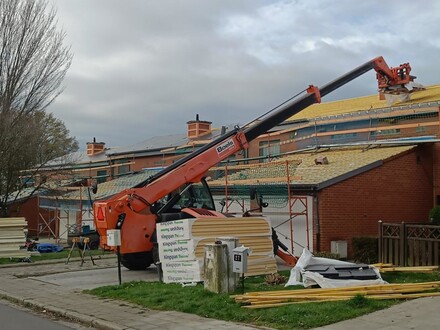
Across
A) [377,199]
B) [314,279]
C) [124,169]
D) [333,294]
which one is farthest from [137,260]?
[124,169]

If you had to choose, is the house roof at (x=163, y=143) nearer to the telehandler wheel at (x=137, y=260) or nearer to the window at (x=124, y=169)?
the window at (x=124, y=169)

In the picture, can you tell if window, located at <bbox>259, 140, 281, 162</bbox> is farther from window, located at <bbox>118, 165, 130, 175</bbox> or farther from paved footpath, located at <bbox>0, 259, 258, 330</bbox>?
window, located at <bbox>118, 165, 130, 175</bbox>

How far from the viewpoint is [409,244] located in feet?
47.3

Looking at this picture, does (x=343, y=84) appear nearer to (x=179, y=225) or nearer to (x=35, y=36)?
(x=179, y=225)

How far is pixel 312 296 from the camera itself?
1010 centimetres

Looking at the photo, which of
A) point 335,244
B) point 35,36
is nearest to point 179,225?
point 335,244

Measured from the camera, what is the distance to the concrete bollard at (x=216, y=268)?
11258mm

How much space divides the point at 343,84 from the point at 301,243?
5.49m

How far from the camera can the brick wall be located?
59.4 feet

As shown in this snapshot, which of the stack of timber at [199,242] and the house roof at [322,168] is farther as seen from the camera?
the house roof at [322,168]

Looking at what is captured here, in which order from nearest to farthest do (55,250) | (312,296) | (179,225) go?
(312,296) → (179,225) → (55,250)

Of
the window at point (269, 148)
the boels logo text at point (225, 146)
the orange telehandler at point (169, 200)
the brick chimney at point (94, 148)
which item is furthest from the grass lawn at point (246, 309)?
the brick chimney at point (94, 148)

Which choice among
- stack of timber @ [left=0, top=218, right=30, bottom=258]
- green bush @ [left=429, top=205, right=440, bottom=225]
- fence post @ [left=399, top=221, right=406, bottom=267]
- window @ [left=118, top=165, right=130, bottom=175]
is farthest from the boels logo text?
window @ [left=118, top=165, right=130, bottom=175]

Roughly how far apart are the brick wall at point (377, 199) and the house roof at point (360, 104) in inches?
140
